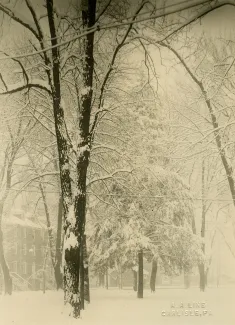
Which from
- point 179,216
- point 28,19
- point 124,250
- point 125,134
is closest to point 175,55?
point 125,134

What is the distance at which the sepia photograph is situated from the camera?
6.73m

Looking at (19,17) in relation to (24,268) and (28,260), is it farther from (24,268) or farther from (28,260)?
A: (24,268)

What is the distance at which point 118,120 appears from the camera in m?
8.34

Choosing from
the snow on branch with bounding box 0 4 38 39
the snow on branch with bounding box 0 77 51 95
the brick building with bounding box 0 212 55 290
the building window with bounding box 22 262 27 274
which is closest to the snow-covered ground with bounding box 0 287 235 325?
the snow on branch with bounding box 0 77 51 95

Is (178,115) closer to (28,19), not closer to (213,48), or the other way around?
(213,48)

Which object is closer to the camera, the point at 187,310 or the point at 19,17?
the point at 19,17

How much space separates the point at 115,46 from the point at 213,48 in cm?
178

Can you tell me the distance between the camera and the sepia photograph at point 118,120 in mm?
6727

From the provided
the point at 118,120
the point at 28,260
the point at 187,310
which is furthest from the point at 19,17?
the point at 28,260

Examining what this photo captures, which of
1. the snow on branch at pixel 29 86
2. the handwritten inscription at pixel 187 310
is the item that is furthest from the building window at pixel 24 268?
the snow on branch at pixel 29 86

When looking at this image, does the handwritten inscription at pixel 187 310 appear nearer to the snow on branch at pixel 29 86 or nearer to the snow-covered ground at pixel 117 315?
the snow-covered ground at pixel 117 315

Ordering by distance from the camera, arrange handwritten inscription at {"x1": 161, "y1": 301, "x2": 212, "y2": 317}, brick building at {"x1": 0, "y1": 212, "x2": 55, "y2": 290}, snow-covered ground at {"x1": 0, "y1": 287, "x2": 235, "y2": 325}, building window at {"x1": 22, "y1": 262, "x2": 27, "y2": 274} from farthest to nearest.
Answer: building window at {"x1": 22, "y1": 262, "x2": 27, "y2": 274} < brick building at {"x1": 0, "y1": 212, "x2": 55, "y2": 290} < handwritten inscription at {"x1": 161, "y1": 301, "x2": 212, "y2": 317} < snow-covered ground at {"x1": 0, "y1": 287, "x2": 235, "y2": 325}

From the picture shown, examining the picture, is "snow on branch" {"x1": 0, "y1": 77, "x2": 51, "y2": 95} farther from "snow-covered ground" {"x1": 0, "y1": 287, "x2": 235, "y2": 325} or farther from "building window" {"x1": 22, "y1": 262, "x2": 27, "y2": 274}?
"building window" {"x1": 22, "y1": 262, "x2": 27, "y2": 274}

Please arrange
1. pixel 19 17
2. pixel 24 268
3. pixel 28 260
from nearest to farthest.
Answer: pixel 19 17 < pixel 28 260 < pixel 24 268
